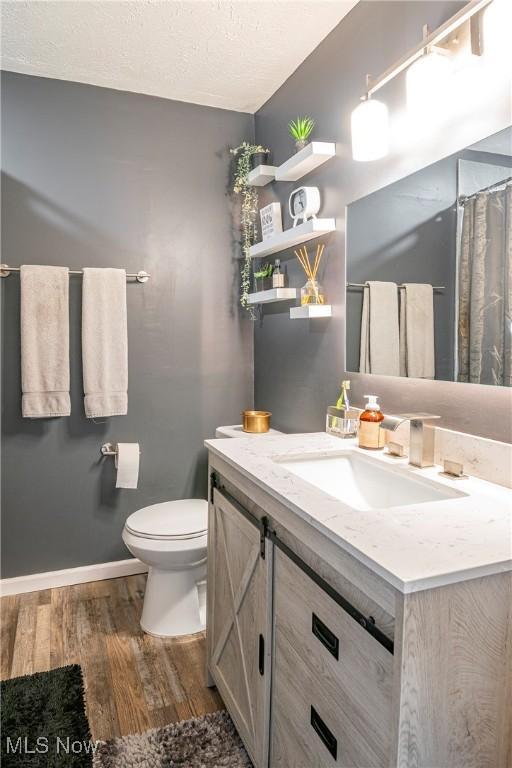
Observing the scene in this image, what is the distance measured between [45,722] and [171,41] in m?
2.59

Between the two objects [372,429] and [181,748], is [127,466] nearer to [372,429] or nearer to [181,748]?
[181,748]

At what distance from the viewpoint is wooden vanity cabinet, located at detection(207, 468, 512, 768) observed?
0.77 m

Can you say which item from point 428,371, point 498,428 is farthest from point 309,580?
point 428,371

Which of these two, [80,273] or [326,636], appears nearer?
[326,636]

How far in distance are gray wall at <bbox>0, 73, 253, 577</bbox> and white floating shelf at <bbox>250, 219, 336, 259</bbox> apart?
39 cm

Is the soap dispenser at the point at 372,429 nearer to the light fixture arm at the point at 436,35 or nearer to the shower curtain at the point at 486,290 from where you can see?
the shower curtain at the point at 486,290

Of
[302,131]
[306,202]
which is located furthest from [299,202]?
[302,131]

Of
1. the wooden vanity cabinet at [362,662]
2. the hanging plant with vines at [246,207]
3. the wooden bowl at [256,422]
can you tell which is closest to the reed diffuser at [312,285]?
the hanging plant with vines at [246,207]

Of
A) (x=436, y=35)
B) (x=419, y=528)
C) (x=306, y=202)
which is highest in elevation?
(x=436, y=35)

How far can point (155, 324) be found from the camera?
2.71m

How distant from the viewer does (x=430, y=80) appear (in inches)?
54.0

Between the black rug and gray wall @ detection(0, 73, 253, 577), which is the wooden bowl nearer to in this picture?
gray wall @ detection(0, 73, 253, 577)

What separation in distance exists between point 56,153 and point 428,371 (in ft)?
6.78

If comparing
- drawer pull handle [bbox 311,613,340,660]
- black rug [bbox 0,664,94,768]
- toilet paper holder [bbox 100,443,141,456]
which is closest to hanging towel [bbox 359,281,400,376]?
drawer pull handle [bbox 311,613,340,660]
